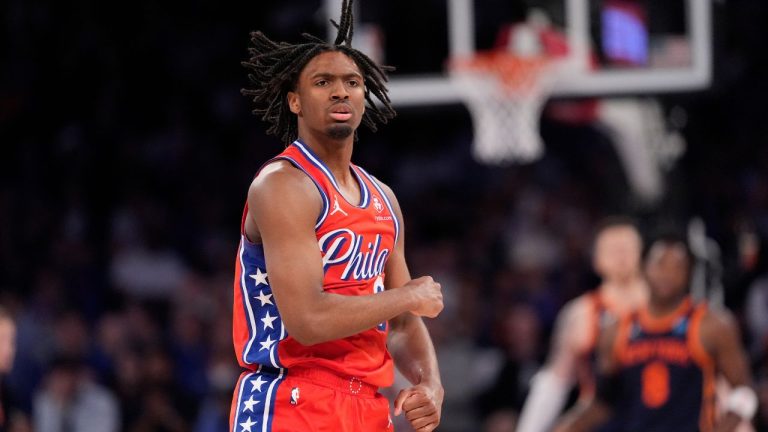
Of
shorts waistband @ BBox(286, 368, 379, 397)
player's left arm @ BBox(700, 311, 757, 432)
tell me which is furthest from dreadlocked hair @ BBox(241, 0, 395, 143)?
player's left arm @ BBox(700, 311, 757, 432)

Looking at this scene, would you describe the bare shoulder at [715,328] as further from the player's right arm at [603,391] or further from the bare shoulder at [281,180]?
the bare shoulder at [281,180]

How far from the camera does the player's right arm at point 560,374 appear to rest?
25.7 feet

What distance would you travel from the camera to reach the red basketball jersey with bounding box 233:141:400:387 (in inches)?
151

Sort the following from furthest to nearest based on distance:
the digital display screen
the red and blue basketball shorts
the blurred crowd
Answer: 1. the blurred crowd
2. the digital display screen
3. the red and blue basketball shorts

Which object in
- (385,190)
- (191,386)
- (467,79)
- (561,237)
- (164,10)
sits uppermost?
(164,10)

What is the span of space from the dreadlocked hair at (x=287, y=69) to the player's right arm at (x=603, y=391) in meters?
2.62

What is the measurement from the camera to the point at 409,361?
13.8 feet

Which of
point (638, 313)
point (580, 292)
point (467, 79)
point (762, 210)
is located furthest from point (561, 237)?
point (638, 313)

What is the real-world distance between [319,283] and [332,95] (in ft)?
1.94

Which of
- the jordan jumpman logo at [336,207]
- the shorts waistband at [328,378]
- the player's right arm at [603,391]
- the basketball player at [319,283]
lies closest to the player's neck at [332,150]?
the basketball player at [319,283]

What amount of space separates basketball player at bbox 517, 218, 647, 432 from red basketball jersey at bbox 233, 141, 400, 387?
3869mm

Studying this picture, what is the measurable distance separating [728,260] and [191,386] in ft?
16.9

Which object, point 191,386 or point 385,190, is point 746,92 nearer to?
point 191,386

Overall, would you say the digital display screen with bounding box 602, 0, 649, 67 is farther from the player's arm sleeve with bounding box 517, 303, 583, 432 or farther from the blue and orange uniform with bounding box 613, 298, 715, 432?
the blue and orange uniform with bounding box 613, 298, 715, 432
